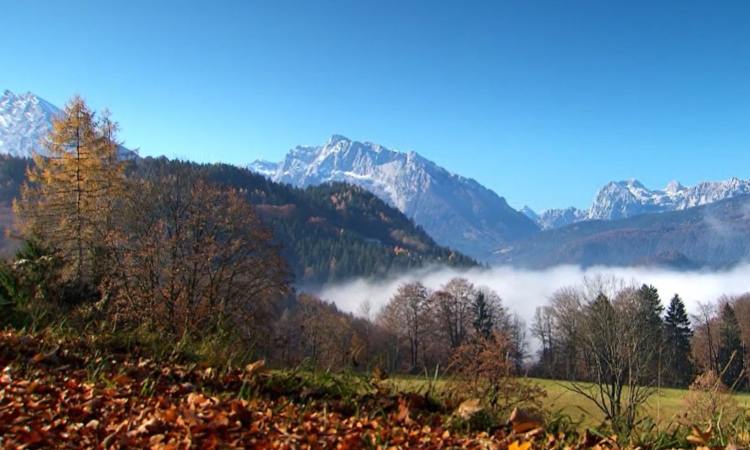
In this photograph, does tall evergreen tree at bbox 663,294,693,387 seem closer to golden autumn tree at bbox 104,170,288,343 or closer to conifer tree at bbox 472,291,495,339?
conifer tree at bbox 472,291,495,339

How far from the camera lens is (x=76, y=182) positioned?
33.6 m

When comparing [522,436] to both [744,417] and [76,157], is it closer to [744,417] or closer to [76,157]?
[744,417]

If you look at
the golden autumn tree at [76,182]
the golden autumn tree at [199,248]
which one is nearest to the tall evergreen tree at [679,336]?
the golden autumn tree at [199,248]

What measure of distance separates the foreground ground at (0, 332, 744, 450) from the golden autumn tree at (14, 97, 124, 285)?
84.8 ft

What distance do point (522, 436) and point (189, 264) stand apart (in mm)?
22273

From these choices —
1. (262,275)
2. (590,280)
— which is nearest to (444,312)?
(590,280)

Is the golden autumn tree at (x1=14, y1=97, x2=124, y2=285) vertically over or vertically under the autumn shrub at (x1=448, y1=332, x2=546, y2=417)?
over

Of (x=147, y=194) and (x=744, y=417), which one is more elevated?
(x=147, y=194)

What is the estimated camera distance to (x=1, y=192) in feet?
641

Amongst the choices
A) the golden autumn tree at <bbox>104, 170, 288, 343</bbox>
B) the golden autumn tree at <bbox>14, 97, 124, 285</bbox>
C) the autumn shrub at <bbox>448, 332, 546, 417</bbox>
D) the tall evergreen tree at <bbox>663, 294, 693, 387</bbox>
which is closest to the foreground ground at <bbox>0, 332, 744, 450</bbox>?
the autumn shrub at <bbox>448, 332, 546, 417</bbox>

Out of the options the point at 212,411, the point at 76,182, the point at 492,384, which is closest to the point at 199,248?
the point at 76,182

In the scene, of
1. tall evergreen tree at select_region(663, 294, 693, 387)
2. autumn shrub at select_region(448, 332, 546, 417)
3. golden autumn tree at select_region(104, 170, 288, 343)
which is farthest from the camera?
tall evergreen tree at select_region(663, 294, 693, 387)

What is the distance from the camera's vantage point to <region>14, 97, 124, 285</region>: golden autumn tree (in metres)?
32.2

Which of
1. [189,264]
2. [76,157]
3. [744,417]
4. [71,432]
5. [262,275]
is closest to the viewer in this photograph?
[71,432]
